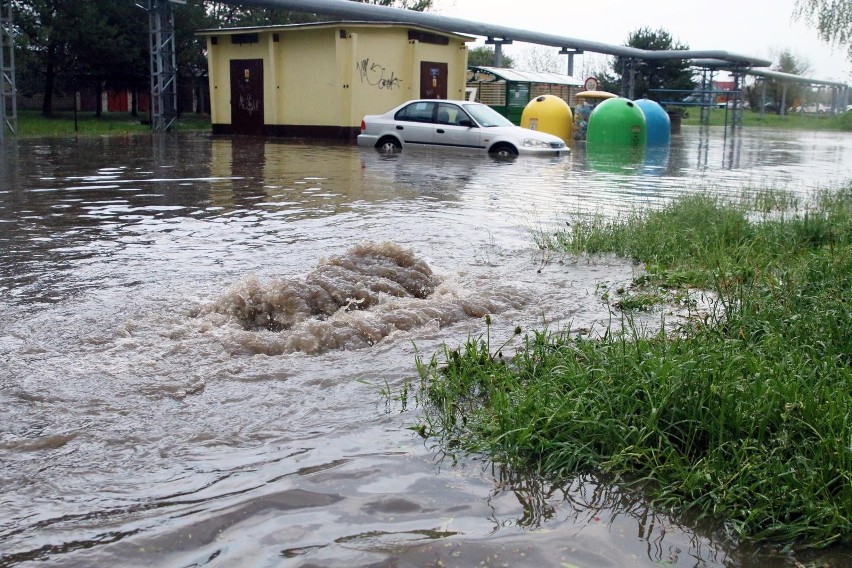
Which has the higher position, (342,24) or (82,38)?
(82,38)

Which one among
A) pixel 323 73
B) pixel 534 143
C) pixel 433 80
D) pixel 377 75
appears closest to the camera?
pixel 534 143

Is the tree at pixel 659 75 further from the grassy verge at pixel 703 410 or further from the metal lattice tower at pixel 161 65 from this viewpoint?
the grassy verge at pixel 703 410

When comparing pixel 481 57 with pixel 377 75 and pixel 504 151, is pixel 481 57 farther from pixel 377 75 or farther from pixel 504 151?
pixel 504 151

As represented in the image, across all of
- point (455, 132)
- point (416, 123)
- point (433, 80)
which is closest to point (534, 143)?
point (455, 132)

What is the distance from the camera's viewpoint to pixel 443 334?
5.75 meters

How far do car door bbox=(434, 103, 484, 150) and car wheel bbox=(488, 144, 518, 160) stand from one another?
0.98 feet

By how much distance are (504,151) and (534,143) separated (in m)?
0.74

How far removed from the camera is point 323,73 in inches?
1164

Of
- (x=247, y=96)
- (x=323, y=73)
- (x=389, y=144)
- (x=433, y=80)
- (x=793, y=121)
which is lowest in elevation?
(x=389, y=144)

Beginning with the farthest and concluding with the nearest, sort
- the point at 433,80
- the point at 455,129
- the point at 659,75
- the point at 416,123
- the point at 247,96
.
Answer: the point at 659,75, the point at 247,96, the point at 433,80, the point at 416,123, the point at 455,129

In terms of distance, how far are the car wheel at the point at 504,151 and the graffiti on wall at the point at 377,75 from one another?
28.7 ft

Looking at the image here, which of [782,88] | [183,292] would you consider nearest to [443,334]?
[183,292]

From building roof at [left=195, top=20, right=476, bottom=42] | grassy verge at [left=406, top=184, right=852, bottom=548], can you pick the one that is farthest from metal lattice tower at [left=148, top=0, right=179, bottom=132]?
grassy verge at [left=406, top=184, right=852, bottom=548]

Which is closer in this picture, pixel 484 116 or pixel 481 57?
pixel 484 116
